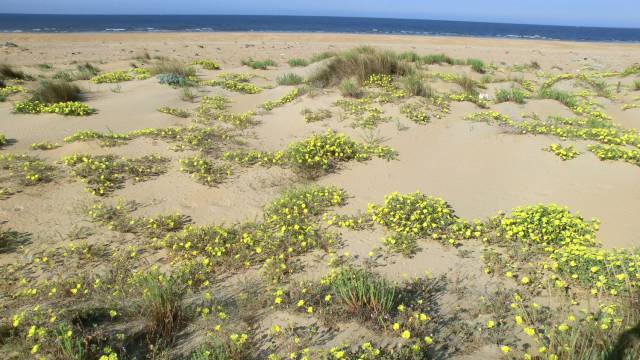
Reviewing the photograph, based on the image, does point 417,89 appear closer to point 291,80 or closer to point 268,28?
point 291,80

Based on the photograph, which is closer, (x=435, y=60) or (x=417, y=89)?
(x=417, y=89)

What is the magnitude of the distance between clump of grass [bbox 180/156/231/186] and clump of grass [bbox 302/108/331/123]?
332 centimetres

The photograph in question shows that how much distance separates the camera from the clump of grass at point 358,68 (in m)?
13.1

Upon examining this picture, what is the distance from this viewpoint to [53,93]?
11406 mm

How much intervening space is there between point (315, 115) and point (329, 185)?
3765mm

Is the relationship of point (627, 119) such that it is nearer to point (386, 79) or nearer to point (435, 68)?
point (386, 79)

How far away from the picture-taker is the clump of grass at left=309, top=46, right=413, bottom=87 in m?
13.1

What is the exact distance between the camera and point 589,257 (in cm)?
468

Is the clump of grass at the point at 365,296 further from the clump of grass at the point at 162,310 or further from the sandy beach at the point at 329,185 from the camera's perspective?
the clump of grass at the point at 162,310

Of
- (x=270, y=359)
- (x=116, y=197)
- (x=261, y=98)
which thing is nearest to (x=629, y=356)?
(x=270, y=359)

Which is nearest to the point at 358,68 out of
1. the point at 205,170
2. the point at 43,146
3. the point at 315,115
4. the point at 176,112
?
the point at 315,115

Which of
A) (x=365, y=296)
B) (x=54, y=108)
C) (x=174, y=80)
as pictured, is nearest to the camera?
(x=365, y=296)

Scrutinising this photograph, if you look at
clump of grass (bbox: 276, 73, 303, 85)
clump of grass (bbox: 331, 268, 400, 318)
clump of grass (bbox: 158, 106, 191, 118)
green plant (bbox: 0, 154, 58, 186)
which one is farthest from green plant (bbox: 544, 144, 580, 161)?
green plant (bbox: 0, 154, 58, 186)

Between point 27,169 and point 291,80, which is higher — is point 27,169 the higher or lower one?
the lower one
